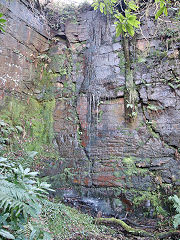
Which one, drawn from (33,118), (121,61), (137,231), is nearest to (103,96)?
(121,61)

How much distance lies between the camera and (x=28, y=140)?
19.0ft

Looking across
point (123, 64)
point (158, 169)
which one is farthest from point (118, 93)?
point (158, 169)

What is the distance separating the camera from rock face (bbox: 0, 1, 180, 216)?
17.2 ft

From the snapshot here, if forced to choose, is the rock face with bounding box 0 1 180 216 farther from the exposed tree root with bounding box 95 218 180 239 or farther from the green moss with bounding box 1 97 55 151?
the exposed tree root with bounding box 95 218 180 239

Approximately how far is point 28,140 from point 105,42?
417cm

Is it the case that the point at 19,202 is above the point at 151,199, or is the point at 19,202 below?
above

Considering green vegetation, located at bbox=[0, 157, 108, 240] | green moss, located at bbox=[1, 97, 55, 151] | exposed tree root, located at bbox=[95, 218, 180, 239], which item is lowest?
exposed tree root, located at bbox=[95, 218, 180, 239]

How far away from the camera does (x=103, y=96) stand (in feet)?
20.4

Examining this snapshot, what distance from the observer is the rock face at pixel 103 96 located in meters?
5.23

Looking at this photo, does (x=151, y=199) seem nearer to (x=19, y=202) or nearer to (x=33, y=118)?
(x=19, y=202)

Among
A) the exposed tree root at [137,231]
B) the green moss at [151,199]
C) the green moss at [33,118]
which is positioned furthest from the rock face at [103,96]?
the exposed tree root at [137,231]

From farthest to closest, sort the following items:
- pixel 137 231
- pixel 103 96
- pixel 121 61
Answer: pixel 121 61 → pixel 103 96 → pixel 137 231

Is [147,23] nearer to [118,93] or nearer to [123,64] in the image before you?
[123,64]

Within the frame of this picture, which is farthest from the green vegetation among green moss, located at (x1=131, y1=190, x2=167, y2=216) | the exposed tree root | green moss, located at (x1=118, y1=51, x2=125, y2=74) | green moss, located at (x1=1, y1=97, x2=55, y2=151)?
green moss, located at (x1=118, y1=51, x2=125, y2=74)
